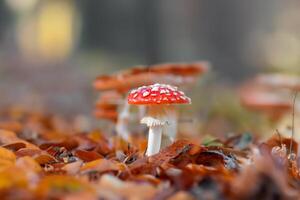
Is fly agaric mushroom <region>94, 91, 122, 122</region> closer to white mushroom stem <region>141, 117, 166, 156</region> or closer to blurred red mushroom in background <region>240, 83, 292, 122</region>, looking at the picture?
white mushroom stem <region>141, 117, 166, 156</region>

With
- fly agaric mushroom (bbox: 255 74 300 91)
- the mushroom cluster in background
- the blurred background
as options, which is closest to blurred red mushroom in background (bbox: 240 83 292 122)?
fly agaric mushroom (bbox: 255 74 300 91)

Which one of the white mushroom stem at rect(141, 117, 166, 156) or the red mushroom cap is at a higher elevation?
the red mushroom cap

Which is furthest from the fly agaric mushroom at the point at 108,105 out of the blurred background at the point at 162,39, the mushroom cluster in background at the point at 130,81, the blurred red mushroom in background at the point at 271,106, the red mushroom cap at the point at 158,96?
the blurred background at the point at 162,39

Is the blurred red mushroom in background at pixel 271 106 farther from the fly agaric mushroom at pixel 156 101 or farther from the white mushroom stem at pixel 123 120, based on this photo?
the fly agaric mushroom at pixel 156 101

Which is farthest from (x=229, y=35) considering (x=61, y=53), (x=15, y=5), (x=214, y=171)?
(x=214, y=171)

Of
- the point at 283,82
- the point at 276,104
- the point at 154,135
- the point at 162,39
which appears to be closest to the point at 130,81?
the point at 154,135

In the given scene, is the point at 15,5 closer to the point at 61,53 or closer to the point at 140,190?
the point at 61,53
